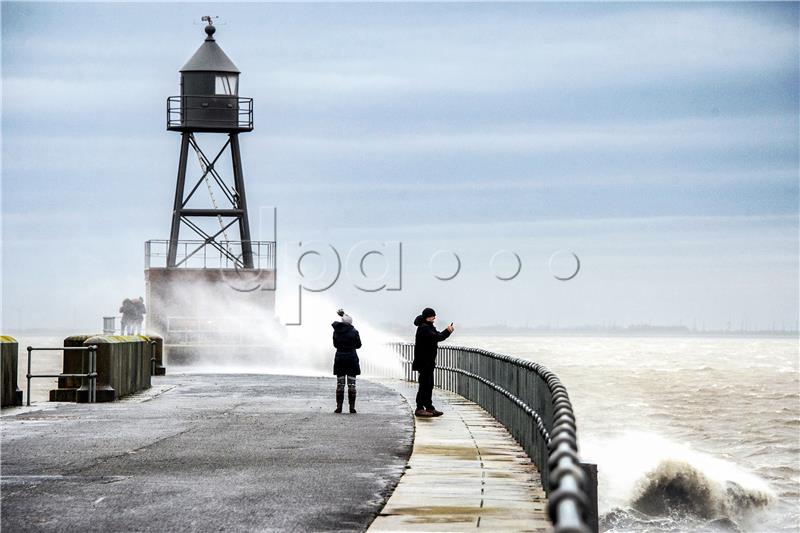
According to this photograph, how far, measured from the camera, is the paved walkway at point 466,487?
1071 centimetres

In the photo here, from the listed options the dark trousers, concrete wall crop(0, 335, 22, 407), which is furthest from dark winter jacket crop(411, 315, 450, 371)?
concrete wall crop(0, 335, 22, 407)

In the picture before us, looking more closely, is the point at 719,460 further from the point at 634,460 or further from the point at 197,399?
the point at 197,399

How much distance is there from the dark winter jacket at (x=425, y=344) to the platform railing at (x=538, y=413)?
0.99m

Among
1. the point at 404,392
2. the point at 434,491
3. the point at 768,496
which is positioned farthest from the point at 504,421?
the point at 768,496

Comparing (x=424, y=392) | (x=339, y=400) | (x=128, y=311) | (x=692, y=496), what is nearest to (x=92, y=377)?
(x=339, y=400)

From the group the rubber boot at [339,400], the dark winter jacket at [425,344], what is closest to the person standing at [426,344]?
the dark winter jacket at [425,344]

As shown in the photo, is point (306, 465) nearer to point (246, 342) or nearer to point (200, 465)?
point (200, 465)

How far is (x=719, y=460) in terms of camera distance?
49.3 metres

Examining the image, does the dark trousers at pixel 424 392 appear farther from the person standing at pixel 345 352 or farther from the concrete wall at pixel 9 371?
the concrete wall at pixel 9 371

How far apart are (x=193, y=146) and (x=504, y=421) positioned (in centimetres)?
3775

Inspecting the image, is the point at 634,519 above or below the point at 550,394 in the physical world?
below

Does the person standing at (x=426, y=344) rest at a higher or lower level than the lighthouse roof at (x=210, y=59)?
lower

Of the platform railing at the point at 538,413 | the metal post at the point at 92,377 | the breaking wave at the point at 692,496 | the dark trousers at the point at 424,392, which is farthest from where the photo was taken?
the breaking wave at the point at 692,496

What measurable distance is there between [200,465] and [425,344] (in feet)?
22.9
